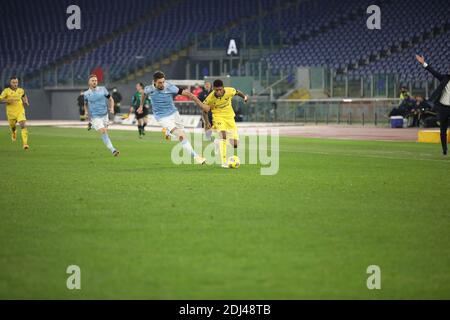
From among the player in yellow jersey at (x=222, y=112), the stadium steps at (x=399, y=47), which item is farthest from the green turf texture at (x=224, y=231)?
the stadium steps at (x=399, y=47)

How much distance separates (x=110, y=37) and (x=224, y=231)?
168 feet

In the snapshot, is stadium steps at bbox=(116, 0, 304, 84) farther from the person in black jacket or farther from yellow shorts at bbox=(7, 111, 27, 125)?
the person in black jacket

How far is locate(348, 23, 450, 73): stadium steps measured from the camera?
46278 millimetres

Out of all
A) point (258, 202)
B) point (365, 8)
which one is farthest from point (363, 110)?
point (258, 202)

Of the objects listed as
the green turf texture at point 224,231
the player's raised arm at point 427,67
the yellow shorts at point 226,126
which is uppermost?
the player's raised arm at point 427,67

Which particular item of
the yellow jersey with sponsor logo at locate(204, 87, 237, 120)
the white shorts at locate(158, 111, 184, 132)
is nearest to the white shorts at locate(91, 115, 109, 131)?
the white shorts at locate(158, 111, 184, 132)

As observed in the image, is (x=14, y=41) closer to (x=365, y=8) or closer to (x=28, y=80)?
(x=28, y=80)

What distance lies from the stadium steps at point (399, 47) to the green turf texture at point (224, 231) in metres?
28.4

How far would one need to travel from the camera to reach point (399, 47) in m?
47.0

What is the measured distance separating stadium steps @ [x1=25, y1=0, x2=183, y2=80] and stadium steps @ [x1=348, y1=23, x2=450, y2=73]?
17554 millimetres

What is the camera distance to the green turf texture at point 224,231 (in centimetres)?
751

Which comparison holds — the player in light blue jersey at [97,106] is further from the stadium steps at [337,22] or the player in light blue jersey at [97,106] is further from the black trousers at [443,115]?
the stadium steps at [337,22]

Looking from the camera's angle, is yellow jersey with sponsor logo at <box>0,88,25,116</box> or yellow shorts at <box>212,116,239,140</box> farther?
yellow jersey with sponsor logo at <box>0,88,25,116</box>

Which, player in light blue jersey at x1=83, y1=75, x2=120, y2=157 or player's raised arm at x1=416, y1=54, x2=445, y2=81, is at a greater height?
player's raised arm at x1=416, y1=54, x2=445, y2=81
